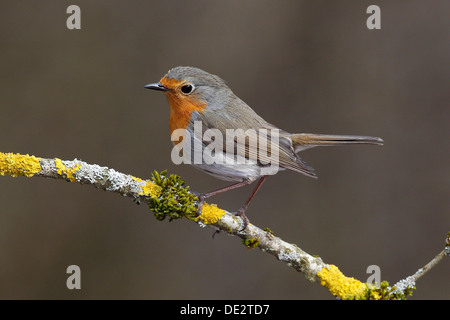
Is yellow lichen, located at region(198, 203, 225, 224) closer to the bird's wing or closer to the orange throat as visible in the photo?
the bird's wing

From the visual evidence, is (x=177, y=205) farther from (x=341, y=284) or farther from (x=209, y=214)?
(x=341, y=284)

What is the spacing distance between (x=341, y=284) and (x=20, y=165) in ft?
6.64

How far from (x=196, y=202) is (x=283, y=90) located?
3556 millimetres

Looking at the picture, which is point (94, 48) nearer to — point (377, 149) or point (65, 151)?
point (65, 151)

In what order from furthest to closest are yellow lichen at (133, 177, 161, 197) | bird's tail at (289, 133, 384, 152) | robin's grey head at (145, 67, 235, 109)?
bird's tail at (289, 133, 384, 152) → robin's grey head at (145, 67, 235, 109) → yellow lichen at (133, 177, 161, 197)

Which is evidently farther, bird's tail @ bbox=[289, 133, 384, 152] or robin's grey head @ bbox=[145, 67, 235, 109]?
bird's tail @ bbox=[289, 133, 384, 152]

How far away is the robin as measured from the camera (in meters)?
3.97

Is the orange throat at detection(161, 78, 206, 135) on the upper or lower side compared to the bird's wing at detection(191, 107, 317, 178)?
upper

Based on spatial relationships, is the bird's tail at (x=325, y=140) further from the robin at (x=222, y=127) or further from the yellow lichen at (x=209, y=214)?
the yellow lichen at (x=209, y=214)

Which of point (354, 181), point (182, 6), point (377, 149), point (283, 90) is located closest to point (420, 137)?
point (377, 149)

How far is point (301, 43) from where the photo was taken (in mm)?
6832

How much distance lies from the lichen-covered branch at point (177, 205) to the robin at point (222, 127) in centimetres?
38

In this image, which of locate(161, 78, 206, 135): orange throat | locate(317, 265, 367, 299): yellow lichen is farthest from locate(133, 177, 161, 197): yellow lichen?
locate(317, 265, 367, 299): yellow lichen

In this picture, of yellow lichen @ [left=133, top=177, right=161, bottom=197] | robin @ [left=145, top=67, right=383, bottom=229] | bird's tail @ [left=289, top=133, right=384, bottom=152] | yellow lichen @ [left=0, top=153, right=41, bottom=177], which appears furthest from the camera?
bird's tail @ [left=289, top=133, right=384, bottom=152]
